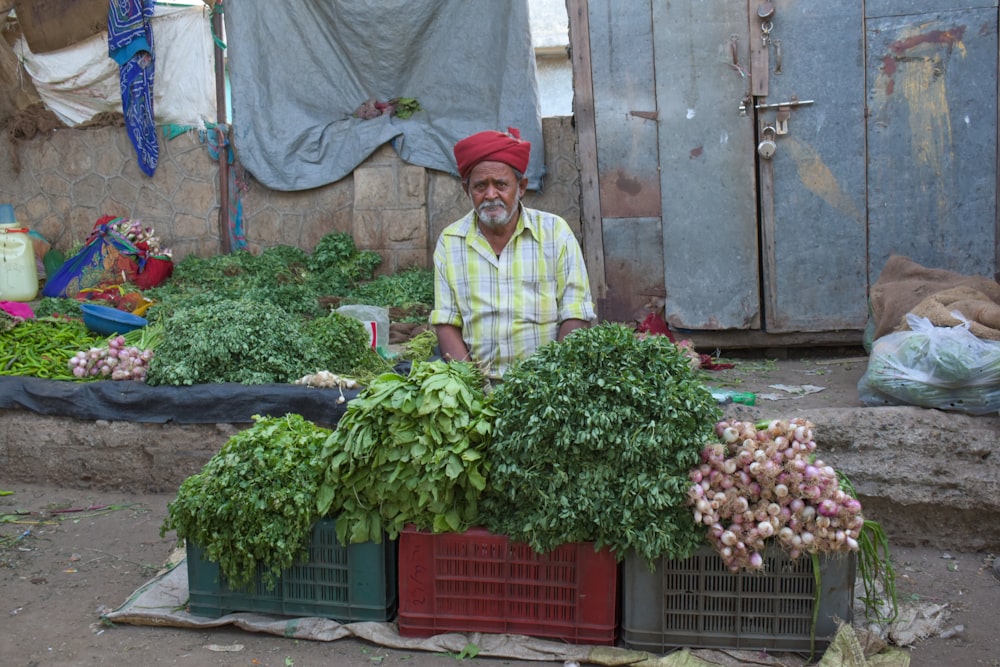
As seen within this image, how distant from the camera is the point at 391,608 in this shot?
327cm

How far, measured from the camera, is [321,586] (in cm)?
322

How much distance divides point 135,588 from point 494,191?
7.15 ft

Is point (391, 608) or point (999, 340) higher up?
point (999, 340)

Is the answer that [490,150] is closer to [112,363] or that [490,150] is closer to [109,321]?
[112,363]

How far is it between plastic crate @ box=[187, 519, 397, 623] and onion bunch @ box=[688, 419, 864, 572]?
3.71ft

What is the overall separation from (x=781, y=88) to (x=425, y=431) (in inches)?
145

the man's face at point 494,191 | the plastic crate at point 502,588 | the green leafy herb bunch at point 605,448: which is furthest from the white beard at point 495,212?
the plastic crate at point 502,588

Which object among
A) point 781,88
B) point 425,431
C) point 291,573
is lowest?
point 291,573

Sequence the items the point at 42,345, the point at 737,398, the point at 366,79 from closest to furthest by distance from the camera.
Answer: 1. the point at 737,398
2. the point at 42,345
3. the point at 366,79

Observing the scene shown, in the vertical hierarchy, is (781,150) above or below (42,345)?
above

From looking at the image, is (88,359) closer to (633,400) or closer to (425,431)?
(425,431)

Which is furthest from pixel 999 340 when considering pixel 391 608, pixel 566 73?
pixel 566 73

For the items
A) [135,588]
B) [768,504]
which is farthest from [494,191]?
[135,588]

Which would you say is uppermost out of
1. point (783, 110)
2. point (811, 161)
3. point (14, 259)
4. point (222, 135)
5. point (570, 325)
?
point (222, 135)
